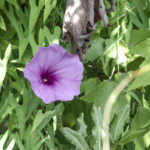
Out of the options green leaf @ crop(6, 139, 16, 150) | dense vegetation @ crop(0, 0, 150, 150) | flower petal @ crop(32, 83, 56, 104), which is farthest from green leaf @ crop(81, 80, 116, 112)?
green leaf @ crop(6, 139, 16, 150)

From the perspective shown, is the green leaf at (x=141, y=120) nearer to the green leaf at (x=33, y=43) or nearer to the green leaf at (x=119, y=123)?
the green leaf at (x=119, y=123)

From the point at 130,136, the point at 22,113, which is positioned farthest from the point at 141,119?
the point at 22,113

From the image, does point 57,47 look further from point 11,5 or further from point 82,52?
point 11,5

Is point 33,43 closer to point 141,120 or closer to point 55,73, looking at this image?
point 55,73

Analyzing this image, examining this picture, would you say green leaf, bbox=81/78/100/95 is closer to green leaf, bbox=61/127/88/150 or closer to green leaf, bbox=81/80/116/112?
green leaf, bbox=81/80/116/112

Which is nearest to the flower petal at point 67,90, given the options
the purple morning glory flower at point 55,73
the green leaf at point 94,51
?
the purple morning glory flower at point 55,73
